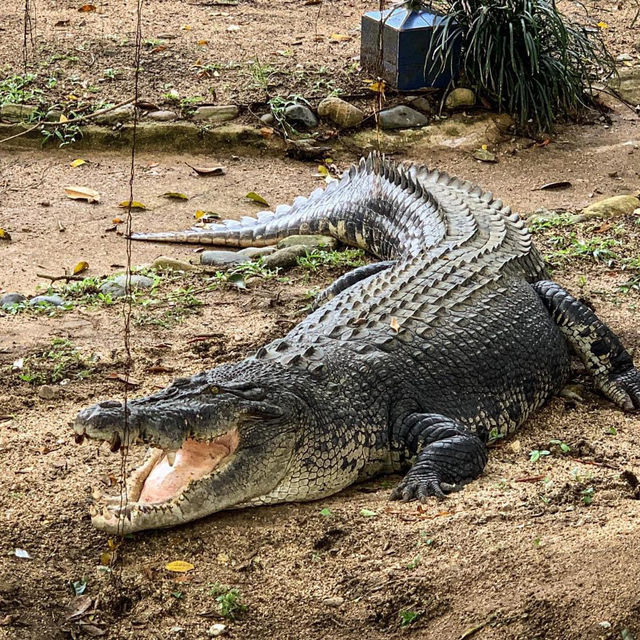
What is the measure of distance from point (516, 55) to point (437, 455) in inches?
239

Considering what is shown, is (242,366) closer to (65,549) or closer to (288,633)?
(65,549)

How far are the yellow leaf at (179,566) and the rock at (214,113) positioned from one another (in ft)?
21.4

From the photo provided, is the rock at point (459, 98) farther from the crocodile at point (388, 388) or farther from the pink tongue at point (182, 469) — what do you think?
the pink tongue at point (182, 469)

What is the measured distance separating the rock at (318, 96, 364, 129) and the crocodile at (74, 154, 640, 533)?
3.18 meters

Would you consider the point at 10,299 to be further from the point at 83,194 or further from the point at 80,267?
the point at 83,194

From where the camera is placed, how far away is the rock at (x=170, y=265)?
23.3ft

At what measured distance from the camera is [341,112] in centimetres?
967

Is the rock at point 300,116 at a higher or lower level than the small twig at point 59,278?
higher

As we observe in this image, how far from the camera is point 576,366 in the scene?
19.1 ft

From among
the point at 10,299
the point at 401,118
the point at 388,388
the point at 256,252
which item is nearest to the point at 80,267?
the point at 10,299

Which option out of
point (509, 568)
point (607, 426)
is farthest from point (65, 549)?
point (607, 426)

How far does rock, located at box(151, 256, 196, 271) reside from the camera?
7115 millimetres

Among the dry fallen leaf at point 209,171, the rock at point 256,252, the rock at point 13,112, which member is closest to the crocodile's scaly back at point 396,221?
the rock at point 256,252

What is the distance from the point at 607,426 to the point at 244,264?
9.79 ft
